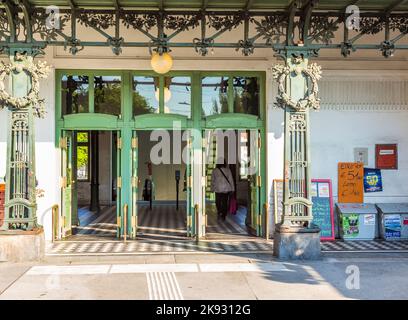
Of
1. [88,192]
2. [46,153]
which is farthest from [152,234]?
[88,192]

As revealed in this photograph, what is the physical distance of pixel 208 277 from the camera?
7664mm

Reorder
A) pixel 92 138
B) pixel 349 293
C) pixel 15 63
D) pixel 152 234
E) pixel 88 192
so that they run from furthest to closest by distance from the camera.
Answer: pixel 88 192, pixel 92 138, pixel 152 234, pixel 15 63, pixel 349 293

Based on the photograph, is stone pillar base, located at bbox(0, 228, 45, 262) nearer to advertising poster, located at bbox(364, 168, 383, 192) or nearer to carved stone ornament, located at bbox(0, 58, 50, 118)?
carved stone ornament, located at bbox(0, 58, 50, 118)

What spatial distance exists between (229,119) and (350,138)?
8.51 ft

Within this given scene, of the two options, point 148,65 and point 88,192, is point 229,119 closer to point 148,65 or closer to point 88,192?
point 148,65

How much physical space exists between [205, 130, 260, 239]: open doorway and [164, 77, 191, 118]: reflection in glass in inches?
41.9

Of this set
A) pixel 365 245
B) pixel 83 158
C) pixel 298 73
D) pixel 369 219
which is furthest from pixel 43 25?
pixel 83 158

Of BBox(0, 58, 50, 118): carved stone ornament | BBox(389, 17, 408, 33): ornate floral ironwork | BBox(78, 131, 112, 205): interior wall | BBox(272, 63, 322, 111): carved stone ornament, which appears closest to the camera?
BBox(0, 58, 50, 118): carved stone ornament

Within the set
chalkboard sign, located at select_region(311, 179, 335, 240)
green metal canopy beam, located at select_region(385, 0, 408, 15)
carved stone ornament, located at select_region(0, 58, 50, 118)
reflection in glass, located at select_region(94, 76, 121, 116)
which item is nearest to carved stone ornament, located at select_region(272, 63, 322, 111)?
green metal canopy beam, located at select_region(385, 0, 408, 15)

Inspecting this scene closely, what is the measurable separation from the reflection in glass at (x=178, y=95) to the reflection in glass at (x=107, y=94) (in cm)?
101

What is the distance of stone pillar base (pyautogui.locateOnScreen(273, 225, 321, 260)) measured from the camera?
8.96 meters

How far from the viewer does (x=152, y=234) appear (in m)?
11.9

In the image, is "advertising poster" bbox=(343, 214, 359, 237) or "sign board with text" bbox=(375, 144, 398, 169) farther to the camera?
"sign board with text" bbox=(375, 144, 398, 169)

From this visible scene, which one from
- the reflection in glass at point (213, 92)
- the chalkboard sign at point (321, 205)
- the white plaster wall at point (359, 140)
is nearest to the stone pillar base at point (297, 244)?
the chalkboard sign at point (321, 205)
